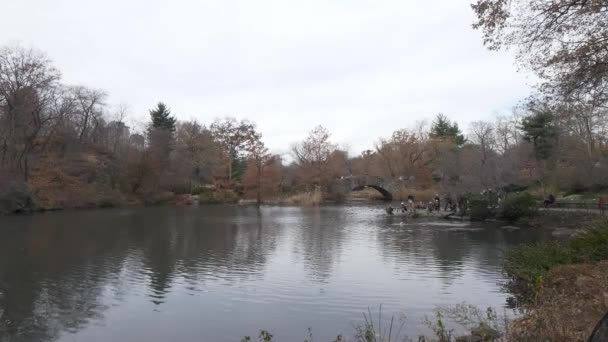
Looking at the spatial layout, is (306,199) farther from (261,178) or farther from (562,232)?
(562,232)

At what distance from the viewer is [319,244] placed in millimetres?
20000

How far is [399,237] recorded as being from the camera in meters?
22.2

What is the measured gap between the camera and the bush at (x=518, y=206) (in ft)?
87.8

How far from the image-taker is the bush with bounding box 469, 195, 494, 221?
29234 mm

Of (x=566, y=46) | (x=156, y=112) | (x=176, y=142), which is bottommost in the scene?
(x=566, y=46)

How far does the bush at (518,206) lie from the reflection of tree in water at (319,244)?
9.55m

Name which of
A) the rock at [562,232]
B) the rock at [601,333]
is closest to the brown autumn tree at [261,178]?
the rock at [562,232]

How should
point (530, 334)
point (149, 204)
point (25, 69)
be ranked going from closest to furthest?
point (530, 334)
point (25, 69)
point (149, 204)

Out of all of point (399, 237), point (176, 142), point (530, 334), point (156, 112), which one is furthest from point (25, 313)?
point (156, 112)

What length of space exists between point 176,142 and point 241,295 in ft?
178

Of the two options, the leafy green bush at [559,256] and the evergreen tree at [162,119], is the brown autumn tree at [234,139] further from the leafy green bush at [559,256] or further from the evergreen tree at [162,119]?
the leafy green bush at [559,256]

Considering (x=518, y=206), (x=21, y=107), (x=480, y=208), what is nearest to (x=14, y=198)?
(x=21, y=107)

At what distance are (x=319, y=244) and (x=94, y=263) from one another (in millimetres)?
8748

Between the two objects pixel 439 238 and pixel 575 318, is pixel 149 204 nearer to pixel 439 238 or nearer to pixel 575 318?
pixel 439 238
